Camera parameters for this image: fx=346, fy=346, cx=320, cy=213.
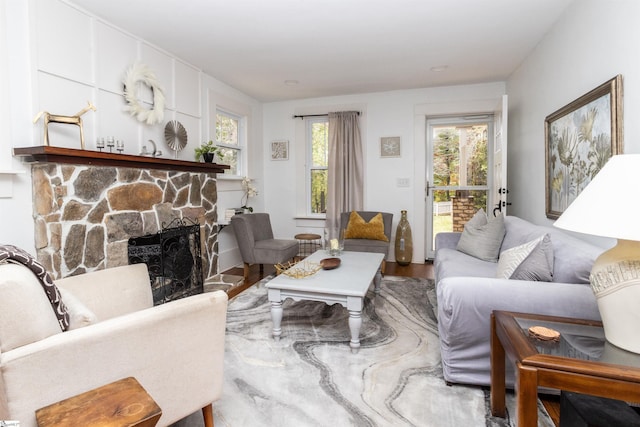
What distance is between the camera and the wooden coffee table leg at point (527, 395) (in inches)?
42.6

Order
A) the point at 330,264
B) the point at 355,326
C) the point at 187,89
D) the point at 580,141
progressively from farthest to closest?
the point at 187,89
the point at 330,264
the point at 580,141
the point at 355,326

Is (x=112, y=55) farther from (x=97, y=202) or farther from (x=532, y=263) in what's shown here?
(x=532, y=263)

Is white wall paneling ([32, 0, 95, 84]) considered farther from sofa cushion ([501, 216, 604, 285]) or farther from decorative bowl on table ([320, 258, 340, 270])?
sofa cushion ([501, 216, 604, 285])

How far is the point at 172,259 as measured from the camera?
3289 mm

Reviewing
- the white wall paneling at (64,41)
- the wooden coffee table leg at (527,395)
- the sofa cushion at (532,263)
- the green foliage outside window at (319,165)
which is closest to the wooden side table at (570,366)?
the wooden coffee table leg at (527,395)

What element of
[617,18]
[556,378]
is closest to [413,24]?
[617,18]

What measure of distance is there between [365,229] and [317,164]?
5.07 ft

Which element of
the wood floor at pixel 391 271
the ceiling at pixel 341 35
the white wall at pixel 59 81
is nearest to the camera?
the white wall at pixel 59 81

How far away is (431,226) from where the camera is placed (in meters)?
5.08

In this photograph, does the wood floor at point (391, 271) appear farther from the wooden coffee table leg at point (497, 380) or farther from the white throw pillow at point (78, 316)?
the wooden coffee table leg at point (497, 380)

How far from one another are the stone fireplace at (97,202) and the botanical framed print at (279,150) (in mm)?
1960

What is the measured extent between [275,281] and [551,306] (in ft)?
5.33

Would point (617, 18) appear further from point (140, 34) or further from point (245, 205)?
point (245, 205)

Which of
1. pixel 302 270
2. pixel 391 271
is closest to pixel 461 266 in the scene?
pixel 302 270
